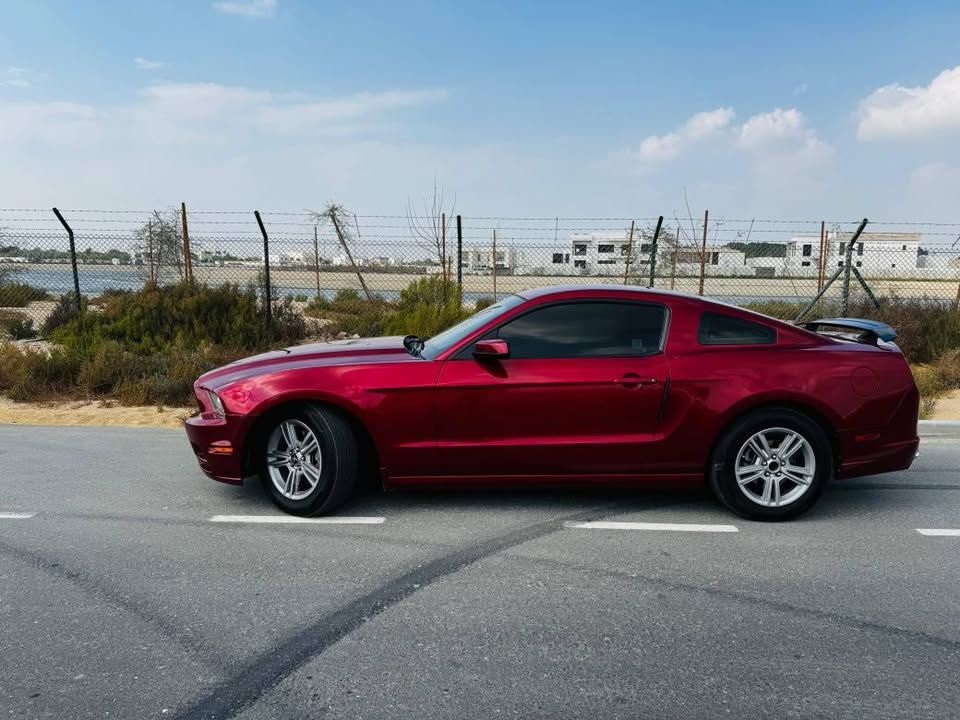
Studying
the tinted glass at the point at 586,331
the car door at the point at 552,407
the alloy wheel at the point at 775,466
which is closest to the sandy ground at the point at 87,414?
the car door at the point at 552,407

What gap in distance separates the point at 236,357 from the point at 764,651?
9.05 metres

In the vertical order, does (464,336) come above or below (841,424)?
above

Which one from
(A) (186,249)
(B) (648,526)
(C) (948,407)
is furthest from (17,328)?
(C) (948,407)

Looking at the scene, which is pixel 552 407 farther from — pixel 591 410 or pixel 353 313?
pixel 353 313

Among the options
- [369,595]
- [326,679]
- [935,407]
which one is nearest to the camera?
[326,679]

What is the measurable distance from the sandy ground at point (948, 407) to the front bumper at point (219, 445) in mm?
7461

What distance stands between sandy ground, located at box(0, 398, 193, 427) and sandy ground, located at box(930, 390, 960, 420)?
27.9 ft

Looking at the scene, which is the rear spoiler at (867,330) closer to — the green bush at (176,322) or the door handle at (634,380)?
the door handle at (634,380)

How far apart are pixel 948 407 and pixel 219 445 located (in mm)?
8373

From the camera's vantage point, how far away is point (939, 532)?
4730mm

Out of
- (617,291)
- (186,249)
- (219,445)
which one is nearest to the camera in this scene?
(219,445)

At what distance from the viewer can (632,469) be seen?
4.86 metres

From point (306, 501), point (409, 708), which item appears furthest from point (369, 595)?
point (306, 501)

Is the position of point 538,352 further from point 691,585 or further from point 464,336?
point 691,585
